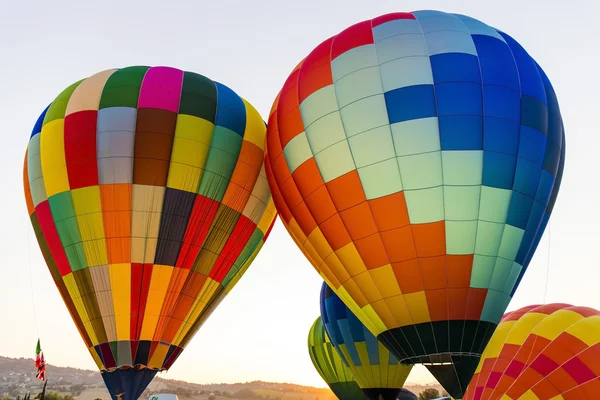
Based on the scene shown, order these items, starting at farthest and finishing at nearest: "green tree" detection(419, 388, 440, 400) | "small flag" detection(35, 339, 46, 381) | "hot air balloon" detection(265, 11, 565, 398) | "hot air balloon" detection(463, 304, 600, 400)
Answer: "green tree" detection(419, 388, 440, 400)
"small flag" detection(35, 339, 46, 381)
"hot air balloon" detection(463, 304, 600, 400)
"hot air balloon" detection(265, 11, 565, 398)

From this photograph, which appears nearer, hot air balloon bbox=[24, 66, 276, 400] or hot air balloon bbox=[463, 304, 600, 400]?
hot air balloon bbox=[463, 304, 600, 400]

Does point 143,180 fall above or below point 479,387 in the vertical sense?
above

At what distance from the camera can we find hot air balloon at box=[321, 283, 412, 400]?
49.6 ft

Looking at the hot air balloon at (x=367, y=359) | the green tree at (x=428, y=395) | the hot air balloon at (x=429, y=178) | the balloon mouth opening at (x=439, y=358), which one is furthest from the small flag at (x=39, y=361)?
the green tree at (x=428, y=395)

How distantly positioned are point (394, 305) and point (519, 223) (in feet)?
7.64

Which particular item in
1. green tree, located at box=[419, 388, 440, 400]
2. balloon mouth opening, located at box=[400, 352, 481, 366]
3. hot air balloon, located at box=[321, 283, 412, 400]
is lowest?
balloon mouth opening, located at box=[400, 352, 481, 366]

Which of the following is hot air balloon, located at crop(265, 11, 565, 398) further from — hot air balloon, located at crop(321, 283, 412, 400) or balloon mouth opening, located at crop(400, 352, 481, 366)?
hot air balloon, located at crop(321, 283, 412, 400)

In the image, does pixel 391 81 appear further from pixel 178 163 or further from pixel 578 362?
pixel 578 362

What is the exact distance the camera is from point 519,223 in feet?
29.4

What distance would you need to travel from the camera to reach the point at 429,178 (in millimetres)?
8727

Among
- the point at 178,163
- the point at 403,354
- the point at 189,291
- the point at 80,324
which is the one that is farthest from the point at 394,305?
the point at 80,324

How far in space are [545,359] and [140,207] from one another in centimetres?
773

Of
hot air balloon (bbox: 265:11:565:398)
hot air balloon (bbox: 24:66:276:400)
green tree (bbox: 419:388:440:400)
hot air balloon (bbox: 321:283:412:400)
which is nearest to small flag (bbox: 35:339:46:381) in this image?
hot air balloon (bbox: 24:66:276:400)

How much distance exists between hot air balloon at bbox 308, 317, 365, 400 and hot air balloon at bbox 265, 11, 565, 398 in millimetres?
10510
